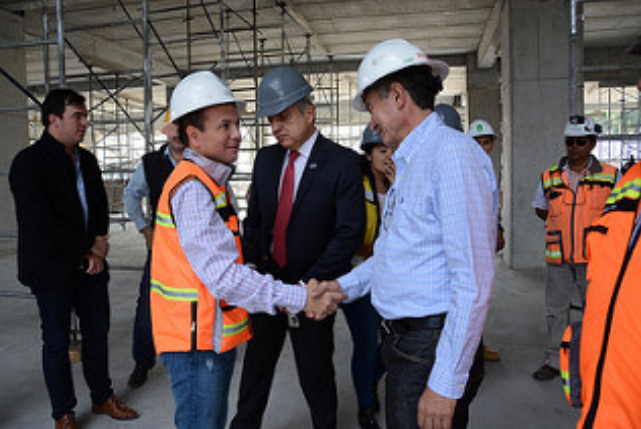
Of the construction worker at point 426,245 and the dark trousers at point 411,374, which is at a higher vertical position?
the construction worker at point 426,245

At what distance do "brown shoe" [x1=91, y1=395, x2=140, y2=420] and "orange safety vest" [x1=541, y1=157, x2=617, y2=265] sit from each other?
3.31m

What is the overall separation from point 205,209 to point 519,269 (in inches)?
297

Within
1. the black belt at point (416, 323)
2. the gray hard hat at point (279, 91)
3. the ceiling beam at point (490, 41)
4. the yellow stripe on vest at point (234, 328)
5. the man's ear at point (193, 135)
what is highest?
the ceiling beam at point (490, 41)

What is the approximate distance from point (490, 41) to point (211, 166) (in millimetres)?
11375

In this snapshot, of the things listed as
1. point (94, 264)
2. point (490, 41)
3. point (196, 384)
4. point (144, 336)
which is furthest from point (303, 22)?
point (196, 384)

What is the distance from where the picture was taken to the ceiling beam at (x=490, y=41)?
10238 millimetres

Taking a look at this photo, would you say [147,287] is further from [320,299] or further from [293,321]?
[320,299]

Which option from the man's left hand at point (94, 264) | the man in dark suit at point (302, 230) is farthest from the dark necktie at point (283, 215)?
the man's left hand at point (94, 264)

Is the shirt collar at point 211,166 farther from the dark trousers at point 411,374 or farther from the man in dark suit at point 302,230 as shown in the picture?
the dark trousers at point 411,374

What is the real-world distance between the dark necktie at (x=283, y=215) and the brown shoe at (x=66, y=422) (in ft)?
5.61

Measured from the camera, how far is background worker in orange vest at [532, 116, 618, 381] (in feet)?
13.2

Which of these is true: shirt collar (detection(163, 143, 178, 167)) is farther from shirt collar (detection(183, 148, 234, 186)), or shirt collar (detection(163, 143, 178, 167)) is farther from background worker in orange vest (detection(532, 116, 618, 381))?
background worker in orange vest (detection(532, 116, 618, 381))

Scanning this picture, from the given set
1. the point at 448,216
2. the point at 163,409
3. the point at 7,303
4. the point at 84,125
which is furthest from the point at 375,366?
the point at 7,303

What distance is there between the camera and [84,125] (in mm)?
3332
